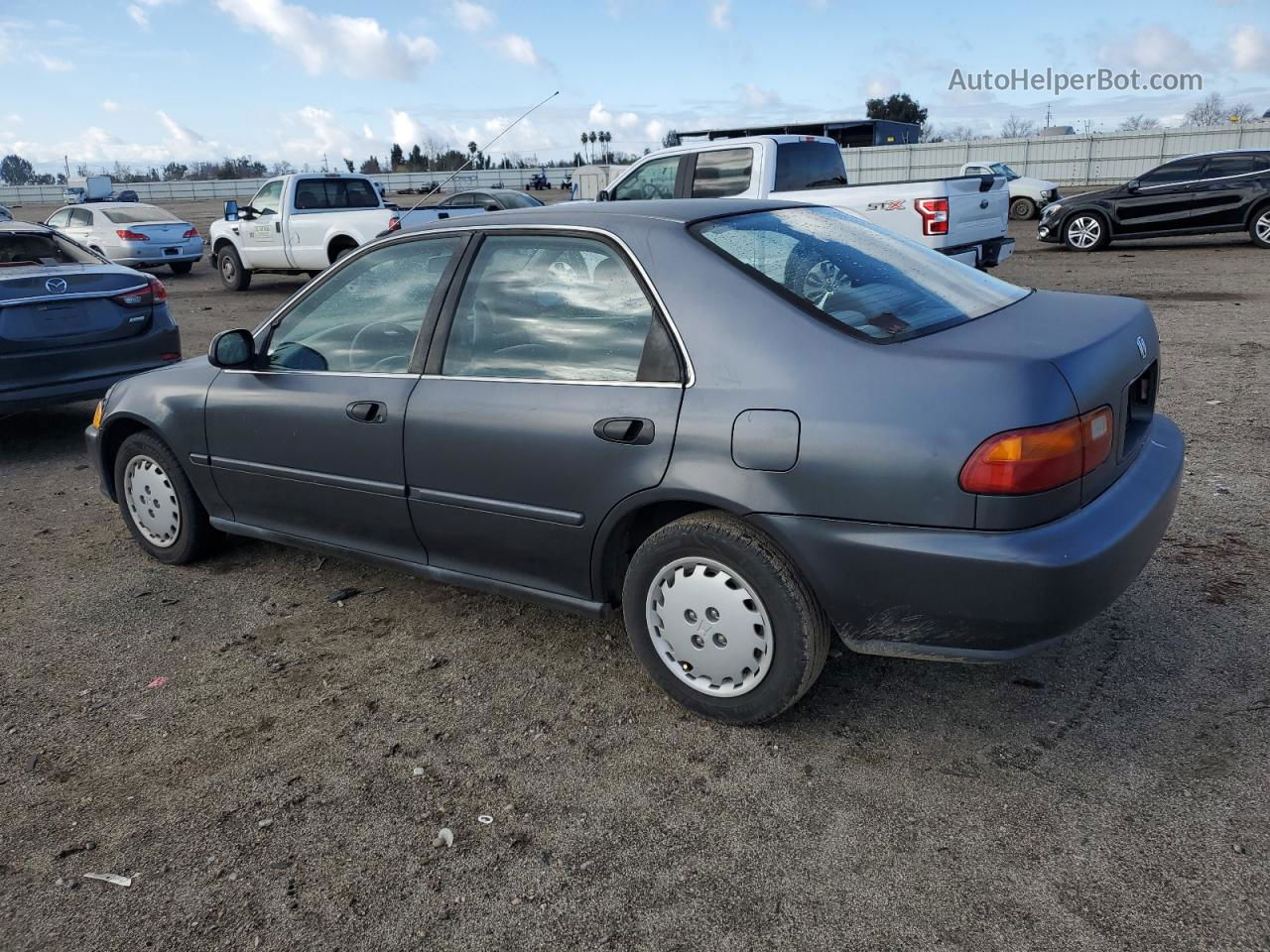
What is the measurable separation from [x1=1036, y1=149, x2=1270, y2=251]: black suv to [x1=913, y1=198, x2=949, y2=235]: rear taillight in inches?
352

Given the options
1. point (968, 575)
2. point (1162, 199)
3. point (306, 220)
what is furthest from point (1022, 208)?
point (968, 575)

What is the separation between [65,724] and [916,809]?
109 inches

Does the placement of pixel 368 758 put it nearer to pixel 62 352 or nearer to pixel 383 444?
pixel 383 444

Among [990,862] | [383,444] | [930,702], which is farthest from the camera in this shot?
[383,444]

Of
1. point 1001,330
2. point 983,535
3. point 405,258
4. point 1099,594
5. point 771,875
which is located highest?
point 405,258

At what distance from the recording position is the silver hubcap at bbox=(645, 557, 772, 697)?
2994mm

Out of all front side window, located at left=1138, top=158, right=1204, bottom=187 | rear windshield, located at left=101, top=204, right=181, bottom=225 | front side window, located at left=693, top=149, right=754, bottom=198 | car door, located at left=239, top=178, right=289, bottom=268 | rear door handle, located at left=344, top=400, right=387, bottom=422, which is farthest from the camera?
rear windshield, located at left=101, top=204, right=181, bottom=225

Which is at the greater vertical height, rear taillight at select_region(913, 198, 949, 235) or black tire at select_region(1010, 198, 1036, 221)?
black tire at select_region(1010, 198, 1036, 221)

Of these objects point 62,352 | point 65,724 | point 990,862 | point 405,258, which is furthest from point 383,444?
point 62,352

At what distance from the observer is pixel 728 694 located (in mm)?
3109

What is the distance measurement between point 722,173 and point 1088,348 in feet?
26.5

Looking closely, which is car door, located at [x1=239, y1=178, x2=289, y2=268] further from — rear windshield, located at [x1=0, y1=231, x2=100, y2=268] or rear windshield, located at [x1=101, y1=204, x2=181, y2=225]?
rear windshield, located at [x1=0, y1=231, x2=100, y2=268]

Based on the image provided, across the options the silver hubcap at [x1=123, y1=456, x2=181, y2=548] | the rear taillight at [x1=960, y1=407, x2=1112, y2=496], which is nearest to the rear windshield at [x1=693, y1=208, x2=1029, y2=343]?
the rear taillight at [x1=960, y1=407, x2=1112, y2=496]

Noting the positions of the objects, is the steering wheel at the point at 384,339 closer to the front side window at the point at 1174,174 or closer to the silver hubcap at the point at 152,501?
the silver hubcap at the point at 152,501
